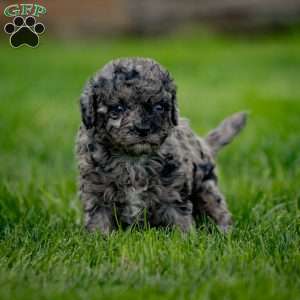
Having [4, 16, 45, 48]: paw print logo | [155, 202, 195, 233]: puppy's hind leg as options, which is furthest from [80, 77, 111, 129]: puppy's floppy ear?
[155, 202, 195, 233]: puppy's hind leg

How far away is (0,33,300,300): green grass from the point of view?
3.45 metres

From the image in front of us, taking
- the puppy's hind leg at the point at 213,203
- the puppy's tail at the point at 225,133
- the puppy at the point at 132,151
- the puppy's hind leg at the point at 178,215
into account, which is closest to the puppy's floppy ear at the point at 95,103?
the puppy at the point at 132,151

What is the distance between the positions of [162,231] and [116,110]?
0.79 m

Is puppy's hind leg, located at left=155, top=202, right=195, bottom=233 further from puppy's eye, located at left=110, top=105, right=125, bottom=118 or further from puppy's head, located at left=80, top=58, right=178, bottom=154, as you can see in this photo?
puppy's eye, located at left=110, top=105, right=125, bottom=118

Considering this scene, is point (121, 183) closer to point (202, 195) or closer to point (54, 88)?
point (202, 195)

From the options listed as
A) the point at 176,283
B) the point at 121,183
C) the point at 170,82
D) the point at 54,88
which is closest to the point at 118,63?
the point at 170,82

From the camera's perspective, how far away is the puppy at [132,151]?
14.0 feet

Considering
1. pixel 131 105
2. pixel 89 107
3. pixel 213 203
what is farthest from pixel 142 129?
pixel 213 203

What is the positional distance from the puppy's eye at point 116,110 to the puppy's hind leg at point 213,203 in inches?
42.0

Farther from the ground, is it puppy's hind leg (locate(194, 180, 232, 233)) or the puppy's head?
the puppy's head

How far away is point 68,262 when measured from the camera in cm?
383

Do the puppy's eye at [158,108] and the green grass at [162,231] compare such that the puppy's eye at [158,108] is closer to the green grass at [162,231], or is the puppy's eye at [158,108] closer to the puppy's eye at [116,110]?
the puppy's eye at [116,110]

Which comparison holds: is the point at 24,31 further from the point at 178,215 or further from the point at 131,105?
the point at 178,215
